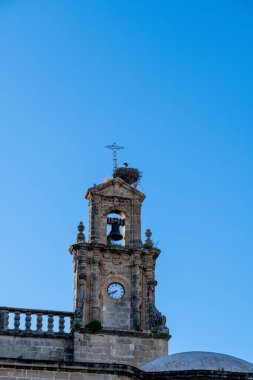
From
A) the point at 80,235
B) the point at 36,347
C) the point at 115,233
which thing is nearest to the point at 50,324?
the point at 36,347

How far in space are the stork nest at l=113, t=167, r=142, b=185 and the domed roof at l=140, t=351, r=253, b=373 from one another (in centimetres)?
1278

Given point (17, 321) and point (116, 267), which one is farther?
point (116, 267)

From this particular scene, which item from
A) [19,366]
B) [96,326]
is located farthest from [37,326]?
[19,366]

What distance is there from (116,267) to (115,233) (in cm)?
138

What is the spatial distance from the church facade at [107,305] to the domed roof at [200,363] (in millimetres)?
5843

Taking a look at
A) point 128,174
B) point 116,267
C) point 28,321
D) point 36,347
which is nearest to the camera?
point 36,347

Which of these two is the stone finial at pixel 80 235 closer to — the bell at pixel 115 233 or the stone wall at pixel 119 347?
the bell at pixel 115 233

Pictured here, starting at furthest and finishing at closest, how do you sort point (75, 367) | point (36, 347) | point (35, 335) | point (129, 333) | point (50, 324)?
point (129, 333)
point (50, 324)
point (35, 335)
point (36, 347)
point (75, 367)

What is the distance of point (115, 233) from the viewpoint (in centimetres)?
3088

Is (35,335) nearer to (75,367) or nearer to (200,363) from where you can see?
(75,367)

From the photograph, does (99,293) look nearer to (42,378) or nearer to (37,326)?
(37,326)

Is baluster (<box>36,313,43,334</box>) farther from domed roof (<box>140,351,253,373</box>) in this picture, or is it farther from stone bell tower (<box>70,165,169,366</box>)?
domed roof (<box>140,351,253,373</box>)

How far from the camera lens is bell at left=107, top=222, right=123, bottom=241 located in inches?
1216

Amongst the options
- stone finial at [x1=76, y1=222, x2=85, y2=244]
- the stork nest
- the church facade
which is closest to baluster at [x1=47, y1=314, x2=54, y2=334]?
the church facade
